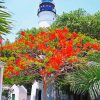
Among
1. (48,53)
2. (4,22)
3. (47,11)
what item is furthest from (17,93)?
(4,22)

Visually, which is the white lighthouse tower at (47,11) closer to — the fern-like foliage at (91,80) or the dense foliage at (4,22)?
the fern-like foliage at (91,80)

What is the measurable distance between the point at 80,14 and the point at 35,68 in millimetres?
8990

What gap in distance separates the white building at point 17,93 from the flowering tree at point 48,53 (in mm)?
7176

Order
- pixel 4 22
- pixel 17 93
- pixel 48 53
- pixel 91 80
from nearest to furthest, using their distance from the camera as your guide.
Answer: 1. pixel 4 22
2. pixel 91 80
3. pixel 48 53
4. pixel 17 93

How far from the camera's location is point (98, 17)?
28328mm

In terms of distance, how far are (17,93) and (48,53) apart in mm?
9967

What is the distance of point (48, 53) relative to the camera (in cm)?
2086

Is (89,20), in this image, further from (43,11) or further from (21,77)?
(43,11)

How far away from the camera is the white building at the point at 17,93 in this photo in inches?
1163

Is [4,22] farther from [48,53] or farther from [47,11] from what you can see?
[47,11]

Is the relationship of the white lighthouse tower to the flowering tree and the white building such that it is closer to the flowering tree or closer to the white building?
the white building

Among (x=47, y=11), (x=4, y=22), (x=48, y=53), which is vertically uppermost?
(x=47, y=11)

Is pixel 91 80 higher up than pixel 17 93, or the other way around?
pixel 17 93

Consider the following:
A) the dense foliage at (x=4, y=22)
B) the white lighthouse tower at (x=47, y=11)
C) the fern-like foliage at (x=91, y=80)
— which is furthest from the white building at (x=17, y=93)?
the dense foliage at (x=4, y=22)
